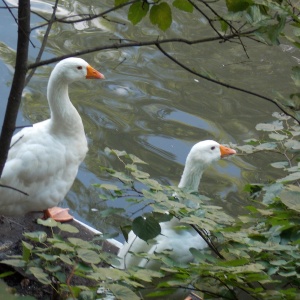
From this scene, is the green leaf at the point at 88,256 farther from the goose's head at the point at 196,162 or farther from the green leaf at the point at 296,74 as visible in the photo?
the goose's head at the point at 196,162

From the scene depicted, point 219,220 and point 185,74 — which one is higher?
point 219,220

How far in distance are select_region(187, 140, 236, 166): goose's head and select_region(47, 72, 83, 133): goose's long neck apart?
77 cm

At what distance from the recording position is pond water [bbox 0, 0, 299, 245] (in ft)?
17.1

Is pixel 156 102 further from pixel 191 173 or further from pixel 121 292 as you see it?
pixel 121 292

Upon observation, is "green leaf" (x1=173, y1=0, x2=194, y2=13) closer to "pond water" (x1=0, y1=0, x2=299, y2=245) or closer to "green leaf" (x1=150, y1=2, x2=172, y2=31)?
"green leaf" (x1=150, y1=2, x2=172, y2=31)

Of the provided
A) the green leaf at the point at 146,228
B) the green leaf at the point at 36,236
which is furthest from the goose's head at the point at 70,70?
the green leaf at the point at 146,228

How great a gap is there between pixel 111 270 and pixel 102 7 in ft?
19.3

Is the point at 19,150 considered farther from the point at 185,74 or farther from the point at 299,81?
the point at 185,74

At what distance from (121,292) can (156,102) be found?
444 centimetres

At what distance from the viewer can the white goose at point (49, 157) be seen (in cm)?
376

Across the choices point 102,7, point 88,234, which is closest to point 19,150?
point 88,234

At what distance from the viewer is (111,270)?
1.86 m

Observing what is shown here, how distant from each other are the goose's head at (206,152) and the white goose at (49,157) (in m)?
0.73

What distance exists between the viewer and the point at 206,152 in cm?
374
